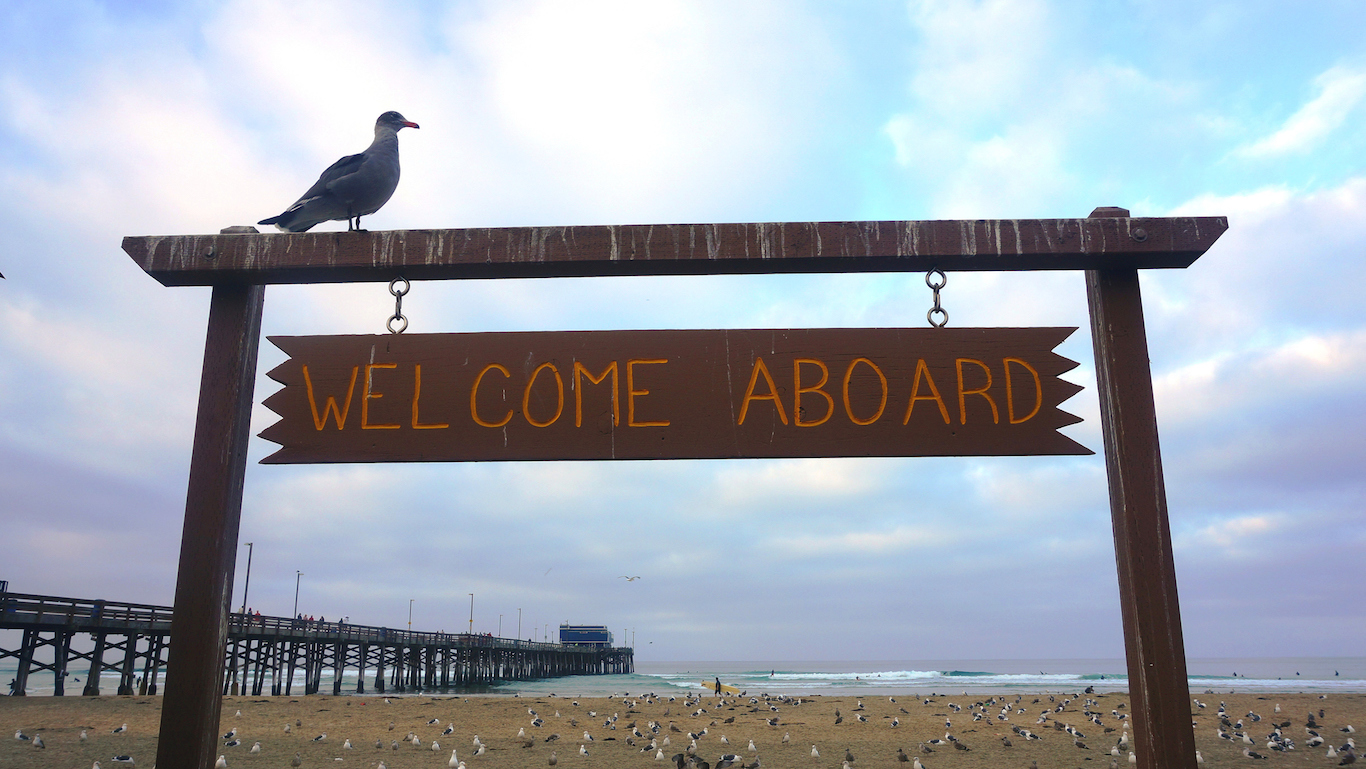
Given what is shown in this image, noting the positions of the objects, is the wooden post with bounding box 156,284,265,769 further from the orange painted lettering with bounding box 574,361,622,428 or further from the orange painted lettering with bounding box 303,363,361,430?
the orange painted lettering with bounding box 574,361,622,428

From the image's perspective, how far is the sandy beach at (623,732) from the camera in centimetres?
1377

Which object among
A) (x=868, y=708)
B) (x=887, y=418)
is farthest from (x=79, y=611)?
(x=887, y=418)

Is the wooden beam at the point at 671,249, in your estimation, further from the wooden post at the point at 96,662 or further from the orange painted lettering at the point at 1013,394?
the wooden post at the point at 96,662

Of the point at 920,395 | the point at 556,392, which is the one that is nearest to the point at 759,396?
the point at 920,395

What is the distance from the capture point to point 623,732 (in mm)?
17812

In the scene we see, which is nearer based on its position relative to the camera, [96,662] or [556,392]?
[556,392]

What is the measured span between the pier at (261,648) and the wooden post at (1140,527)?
3786 millimetres

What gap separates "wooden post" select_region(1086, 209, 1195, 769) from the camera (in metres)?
2.61

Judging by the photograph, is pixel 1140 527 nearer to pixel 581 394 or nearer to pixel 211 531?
pixel 581 394

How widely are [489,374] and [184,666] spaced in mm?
1382

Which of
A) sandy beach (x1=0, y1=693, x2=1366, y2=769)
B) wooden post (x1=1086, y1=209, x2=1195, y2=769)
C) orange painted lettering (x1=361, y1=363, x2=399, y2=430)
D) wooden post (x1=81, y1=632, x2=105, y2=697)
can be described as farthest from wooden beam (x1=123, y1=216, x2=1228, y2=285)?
wooden post (x1=81, y1=632, x2=105, y2=697)

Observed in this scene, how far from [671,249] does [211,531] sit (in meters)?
1.89

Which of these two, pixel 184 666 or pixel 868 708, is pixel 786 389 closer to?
pixel 184 666

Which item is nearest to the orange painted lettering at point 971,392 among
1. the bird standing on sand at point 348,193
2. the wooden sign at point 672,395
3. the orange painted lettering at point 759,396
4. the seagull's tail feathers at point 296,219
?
the wooden sign at point 672,395
